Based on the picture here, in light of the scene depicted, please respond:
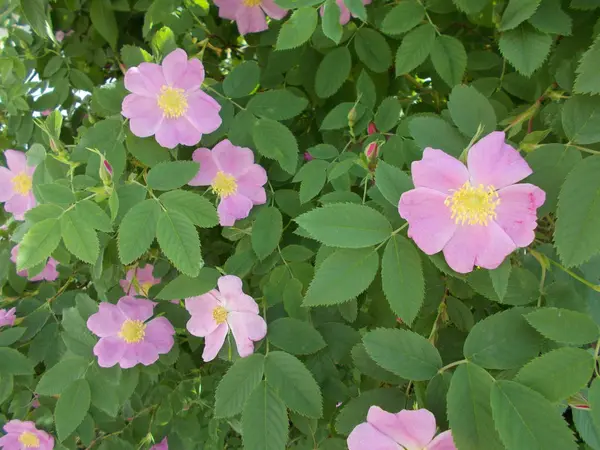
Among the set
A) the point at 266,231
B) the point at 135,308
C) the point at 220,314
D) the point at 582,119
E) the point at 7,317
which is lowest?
the point at 7,317

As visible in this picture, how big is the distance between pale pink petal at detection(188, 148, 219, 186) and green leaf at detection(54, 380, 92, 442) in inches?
18.6

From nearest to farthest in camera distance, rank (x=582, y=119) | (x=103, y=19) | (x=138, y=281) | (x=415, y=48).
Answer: (x=582, y=119), (x=415, y=48), (x=138, y=281), (x=103, y=19)

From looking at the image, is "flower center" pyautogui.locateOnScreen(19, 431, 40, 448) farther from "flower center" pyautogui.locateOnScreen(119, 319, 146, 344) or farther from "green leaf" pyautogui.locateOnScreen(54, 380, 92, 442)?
A: "flower center" pyautogui.locateOnScreen(119, 319, 146, 344)

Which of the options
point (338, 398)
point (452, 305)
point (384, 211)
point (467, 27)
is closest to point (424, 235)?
point (384, 211)

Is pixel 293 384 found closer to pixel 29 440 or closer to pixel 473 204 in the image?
pixel 473 204

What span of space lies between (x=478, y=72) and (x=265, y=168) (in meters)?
0.50

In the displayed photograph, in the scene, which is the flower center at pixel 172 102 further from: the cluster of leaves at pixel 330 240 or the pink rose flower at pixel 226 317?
the pink rose flower at pixel 226 317

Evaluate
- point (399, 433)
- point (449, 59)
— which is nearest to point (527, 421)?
point (399, 433)

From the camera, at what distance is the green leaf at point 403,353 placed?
2.27 ft

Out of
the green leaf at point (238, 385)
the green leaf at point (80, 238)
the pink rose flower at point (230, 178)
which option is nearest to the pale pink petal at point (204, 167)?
the pink rose flower at point (230, 178)

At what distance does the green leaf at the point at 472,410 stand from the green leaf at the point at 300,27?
22.0 inches

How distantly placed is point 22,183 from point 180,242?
2.05 ft

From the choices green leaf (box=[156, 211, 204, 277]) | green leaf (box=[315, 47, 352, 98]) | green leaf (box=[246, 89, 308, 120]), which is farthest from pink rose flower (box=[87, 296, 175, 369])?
green leaf (box=[315, 47, 352, 98])

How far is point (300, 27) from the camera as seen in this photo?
839 mm
